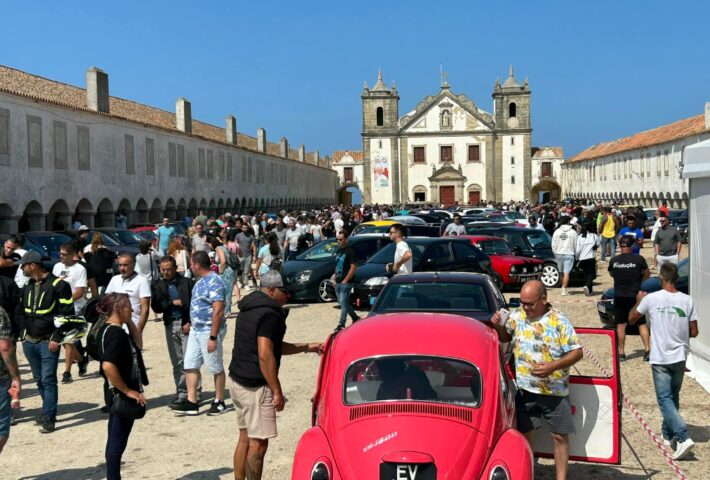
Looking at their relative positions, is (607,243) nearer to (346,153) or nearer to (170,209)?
(170,209)

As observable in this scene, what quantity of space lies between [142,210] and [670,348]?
3507 cm

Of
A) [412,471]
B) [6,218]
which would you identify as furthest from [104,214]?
[412,471]

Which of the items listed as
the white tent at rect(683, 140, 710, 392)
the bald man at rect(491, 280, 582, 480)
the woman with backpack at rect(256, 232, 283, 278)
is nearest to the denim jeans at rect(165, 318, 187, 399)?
the bald man at rect(491, 280, 582, 480)

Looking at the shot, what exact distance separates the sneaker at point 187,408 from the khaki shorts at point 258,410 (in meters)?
2.78

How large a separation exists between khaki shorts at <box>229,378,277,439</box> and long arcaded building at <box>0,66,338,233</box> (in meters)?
24.0

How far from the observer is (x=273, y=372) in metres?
6.14

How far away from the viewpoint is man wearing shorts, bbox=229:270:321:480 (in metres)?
6.13

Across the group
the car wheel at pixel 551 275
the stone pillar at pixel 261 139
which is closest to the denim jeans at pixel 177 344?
the car wheel at pixel 551 275

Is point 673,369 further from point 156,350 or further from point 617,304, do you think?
point 156,350

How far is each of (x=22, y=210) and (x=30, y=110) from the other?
3.83 m

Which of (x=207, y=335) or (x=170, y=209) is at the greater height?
(x=170, y=209)

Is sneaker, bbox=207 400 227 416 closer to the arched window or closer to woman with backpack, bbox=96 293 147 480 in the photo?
woman with backpack, bbox=96 293 147 480

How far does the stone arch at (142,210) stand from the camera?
39.4 m

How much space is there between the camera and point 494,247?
2066 centimetres
